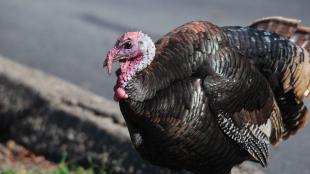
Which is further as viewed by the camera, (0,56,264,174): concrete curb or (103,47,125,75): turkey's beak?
(0,56,264,174): concrete curb

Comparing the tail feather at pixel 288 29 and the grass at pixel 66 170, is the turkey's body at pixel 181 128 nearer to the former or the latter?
the tail feather at pixel 288 29

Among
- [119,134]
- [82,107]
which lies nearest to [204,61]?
→ [119,134]

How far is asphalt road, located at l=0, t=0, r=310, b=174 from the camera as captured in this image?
767cm

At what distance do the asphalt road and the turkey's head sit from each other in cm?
329

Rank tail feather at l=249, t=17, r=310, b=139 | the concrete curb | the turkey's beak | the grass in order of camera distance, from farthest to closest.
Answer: the concrete curb → the grass → tail feather at l=249, t=17, r=310, b=139 → the turkey's beak

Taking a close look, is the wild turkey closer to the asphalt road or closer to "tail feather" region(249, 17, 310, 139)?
"tail feather" region(249, 17, 310, 139)

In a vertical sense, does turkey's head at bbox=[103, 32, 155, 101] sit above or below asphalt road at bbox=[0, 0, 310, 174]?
above

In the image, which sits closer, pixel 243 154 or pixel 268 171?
pixel 243 154

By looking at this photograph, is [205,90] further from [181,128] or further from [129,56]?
[129,56]

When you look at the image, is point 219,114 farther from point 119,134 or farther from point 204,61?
point 119,134

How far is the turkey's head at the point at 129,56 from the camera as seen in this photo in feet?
10.9

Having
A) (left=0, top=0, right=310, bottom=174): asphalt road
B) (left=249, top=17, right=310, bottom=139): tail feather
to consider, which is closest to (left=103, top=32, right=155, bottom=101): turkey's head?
(left=249, top=17, right=310, bottom=139): tail feather

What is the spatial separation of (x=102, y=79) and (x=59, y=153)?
7.82 feet

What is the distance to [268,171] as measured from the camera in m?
4.81
